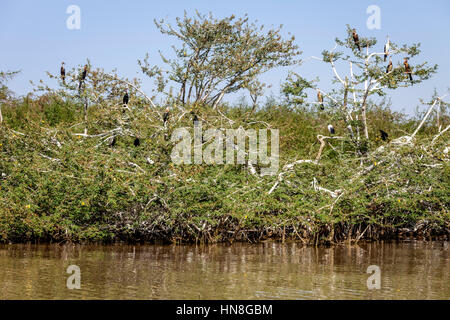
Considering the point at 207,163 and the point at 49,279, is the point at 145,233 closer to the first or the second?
the point at 207,163

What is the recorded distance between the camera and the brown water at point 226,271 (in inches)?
237

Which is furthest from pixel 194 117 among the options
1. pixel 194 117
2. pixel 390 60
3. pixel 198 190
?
pixel 390 60

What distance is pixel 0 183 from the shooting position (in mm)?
10320

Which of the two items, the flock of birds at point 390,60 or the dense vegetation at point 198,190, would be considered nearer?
the dense vegetation at point 198,190

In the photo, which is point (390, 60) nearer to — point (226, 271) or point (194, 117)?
point (194, 117)

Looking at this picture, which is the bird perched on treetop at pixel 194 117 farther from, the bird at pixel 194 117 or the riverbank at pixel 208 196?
the riverbank at pixel 208 196

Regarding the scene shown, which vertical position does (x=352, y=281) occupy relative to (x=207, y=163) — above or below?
below

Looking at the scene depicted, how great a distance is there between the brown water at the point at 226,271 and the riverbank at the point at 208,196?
0.34m

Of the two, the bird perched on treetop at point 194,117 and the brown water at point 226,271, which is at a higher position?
the bird perched on treetop at point 194,117

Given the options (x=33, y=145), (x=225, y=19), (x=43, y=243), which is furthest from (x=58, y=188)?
(x=225, y=19)

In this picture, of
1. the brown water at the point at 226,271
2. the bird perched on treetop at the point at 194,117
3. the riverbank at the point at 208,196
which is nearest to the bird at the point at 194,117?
the bird perched on treetop at the point at 194,117

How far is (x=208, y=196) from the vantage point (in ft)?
31.0

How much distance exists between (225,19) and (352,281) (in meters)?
11.9

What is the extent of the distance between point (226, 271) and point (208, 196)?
2270mm
